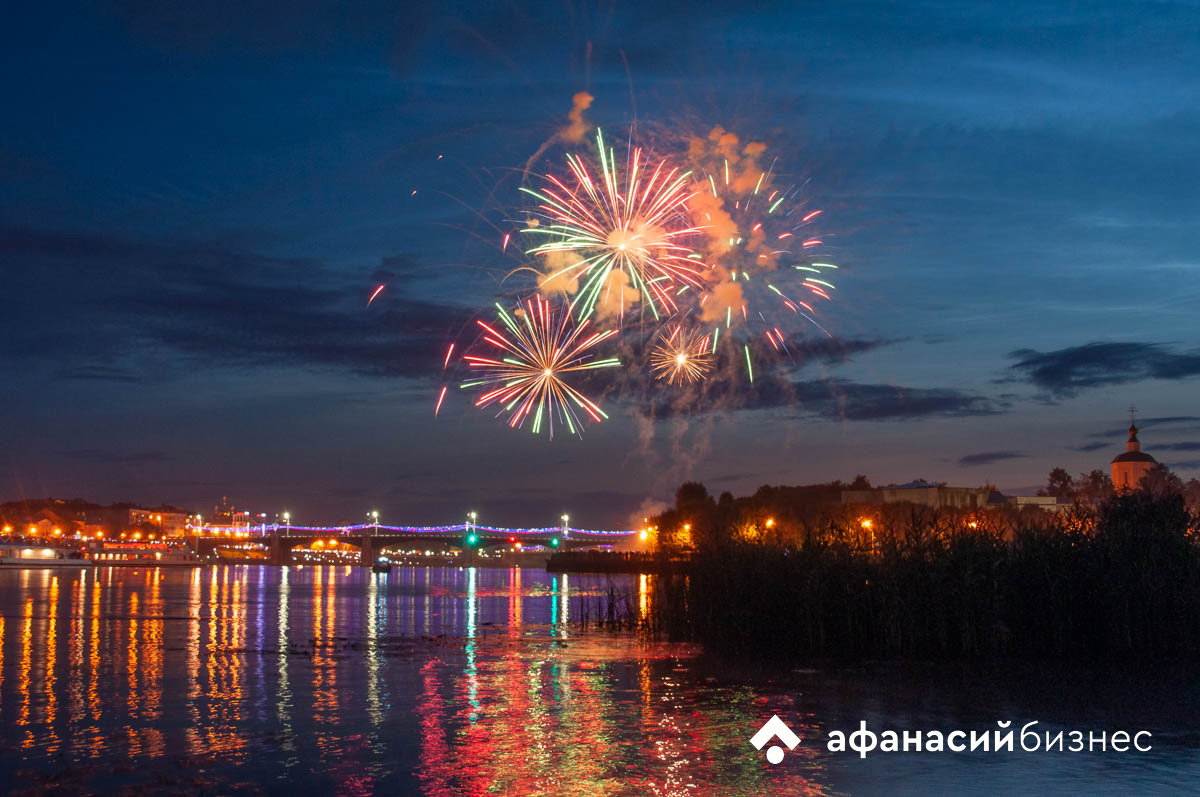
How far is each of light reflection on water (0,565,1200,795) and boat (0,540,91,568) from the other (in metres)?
138

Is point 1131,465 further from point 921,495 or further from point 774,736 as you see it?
point 774,736

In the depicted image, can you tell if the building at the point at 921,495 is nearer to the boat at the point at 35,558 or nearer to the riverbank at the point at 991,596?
the boat at the point at 35,558

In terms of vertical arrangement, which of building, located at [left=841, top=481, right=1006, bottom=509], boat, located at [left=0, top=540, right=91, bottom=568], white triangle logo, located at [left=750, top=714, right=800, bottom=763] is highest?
building, located at [left=841, top=481, right=1006, bottom=509]

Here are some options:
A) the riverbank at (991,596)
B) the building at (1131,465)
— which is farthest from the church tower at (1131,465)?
the riverbank at (991,596)

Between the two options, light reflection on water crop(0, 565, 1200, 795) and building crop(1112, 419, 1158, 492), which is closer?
light reflection on water crop(0, 565, 1200, 795)

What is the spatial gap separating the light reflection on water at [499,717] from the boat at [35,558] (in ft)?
454

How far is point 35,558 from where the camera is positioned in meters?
167

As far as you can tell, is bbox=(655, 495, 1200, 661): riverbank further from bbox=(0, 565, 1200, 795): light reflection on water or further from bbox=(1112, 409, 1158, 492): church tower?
bbox=(1112, 409, 1158, 492): church tower

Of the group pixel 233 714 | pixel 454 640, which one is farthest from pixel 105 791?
pixel 454 640

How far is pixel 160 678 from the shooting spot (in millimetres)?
30609

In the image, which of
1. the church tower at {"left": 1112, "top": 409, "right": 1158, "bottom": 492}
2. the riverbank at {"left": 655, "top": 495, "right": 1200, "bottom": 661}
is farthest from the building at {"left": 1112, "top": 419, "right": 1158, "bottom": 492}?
the riverbank at {"left": 655, "top": 495, "right": 1200, "bottom": 661}

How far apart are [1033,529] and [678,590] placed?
13.7 m

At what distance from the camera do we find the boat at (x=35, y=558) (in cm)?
16512

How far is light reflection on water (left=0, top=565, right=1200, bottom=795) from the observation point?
18203mm
